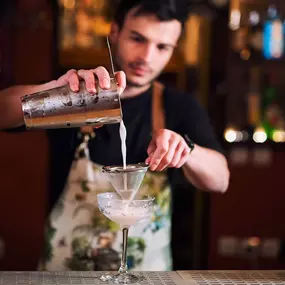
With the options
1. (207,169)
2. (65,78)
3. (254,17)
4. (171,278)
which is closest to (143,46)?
(207,169)

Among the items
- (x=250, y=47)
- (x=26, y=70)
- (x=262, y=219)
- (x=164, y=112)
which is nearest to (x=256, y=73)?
(x=250, y=47)

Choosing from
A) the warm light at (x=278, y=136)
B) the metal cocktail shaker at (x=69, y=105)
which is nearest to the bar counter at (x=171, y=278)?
the metal cocktail shaker at (x=69, y=105)

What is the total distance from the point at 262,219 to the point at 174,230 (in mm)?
553

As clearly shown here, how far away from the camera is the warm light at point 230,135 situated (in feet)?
13.0

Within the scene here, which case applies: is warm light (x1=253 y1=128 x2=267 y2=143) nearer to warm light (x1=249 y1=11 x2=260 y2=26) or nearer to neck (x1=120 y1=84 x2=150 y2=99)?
warm light (x1=249 y1=11 x2=260 y2=26)

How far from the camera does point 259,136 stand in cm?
404

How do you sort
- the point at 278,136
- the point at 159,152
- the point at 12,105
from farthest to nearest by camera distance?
A: the point at 278,136 → the point at 12,105 → the point at 159,152

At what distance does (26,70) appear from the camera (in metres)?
3.87

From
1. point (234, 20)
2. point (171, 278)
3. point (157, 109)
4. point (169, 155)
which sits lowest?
point (171, 278)

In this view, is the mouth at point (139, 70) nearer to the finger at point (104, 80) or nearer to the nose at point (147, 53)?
the nose at point (147, 53)

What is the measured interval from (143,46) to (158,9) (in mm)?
150

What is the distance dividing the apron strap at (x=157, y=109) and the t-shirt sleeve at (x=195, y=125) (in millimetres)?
73

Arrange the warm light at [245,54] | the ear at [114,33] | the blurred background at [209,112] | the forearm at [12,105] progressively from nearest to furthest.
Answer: the forearm at [12,105] < the ear at [114,33] < the blurred background at [209,112] < the warm light at [245,54]

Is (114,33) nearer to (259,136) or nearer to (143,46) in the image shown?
(143,46)
